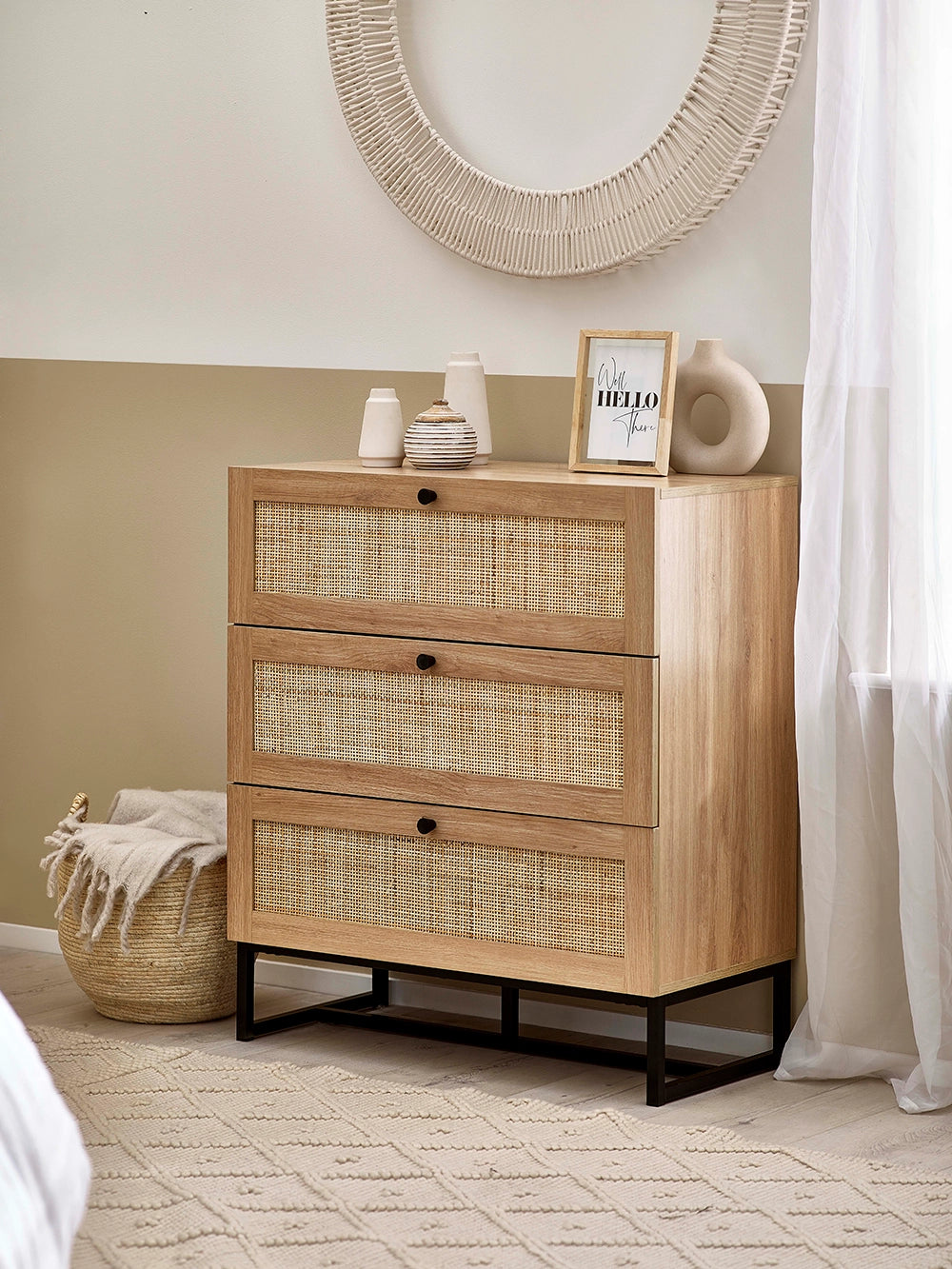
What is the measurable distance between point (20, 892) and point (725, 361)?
190 centimetres

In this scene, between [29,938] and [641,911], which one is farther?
[29,938]

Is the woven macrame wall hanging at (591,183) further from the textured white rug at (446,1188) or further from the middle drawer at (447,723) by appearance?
the textured white rug at (446,1188)

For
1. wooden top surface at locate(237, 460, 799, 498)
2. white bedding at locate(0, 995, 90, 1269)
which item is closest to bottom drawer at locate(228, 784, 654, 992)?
wooden top surface at locate(237, 460, 799, 498)

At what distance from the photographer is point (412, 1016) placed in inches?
133

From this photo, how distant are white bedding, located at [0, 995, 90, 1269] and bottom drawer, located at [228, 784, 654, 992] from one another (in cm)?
124

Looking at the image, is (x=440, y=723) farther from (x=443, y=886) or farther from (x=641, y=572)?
(x=641, y=572)

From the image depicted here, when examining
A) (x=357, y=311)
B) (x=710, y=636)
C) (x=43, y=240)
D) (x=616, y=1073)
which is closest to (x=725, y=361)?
(x=710, y=636)

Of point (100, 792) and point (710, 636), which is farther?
point (100, 792)

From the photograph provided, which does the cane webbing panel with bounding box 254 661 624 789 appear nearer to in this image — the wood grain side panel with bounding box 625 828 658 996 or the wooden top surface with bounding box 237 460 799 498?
the wood grain side panel with bounding box 625 828 658 996

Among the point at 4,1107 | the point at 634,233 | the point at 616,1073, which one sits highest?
the point at 634,233

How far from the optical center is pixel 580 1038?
325 cm

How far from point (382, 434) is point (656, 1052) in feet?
3.60

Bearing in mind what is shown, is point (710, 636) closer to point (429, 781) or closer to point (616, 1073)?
point (429, 781)

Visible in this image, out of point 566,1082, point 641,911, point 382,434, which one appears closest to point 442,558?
point 382,434
